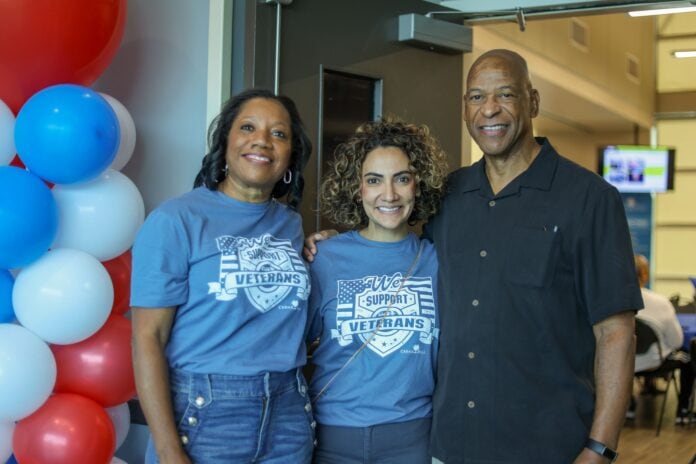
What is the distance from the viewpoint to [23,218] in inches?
93.0

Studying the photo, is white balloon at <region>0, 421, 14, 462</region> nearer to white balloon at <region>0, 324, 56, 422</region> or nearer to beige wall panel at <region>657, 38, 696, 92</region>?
white balloon at <region>0, 324, 56, 422</region>

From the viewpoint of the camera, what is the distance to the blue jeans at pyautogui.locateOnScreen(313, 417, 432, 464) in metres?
2.17

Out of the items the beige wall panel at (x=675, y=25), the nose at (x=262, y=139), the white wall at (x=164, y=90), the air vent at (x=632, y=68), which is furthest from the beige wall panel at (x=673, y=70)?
the nose at (x=262, y=139)

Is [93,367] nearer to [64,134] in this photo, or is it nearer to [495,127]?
[64,134]

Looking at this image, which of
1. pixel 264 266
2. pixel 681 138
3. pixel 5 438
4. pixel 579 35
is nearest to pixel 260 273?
pixel 264 266

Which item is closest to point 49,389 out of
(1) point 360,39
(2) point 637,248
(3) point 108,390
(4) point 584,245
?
(3) point 108,390

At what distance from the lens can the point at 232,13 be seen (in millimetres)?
3023

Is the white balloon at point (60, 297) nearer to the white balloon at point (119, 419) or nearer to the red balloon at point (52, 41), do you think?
the white balloon at point (119, 419)

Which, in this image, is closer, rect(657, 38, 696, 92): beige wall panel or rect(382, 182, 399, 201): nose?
rect(382, 182, 399, 201): nose

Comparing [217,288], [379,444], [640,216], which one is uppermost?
[640,216]

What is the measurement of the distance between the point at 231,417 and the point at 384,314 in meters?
0.47

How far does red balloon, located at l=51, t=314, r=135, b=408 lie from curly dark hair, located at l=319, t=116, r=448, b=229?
79 cm

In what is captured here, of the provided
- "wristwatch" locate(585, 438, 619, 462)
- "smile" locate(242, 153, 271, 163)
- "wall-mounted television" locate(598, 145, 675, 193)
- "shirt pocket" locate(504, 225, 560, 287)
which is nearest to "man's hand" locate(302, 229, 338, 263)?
"smile" locate(242, 153, 271, 163)

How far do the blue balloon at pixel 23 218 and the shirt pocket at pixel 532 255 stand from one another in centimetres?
126
